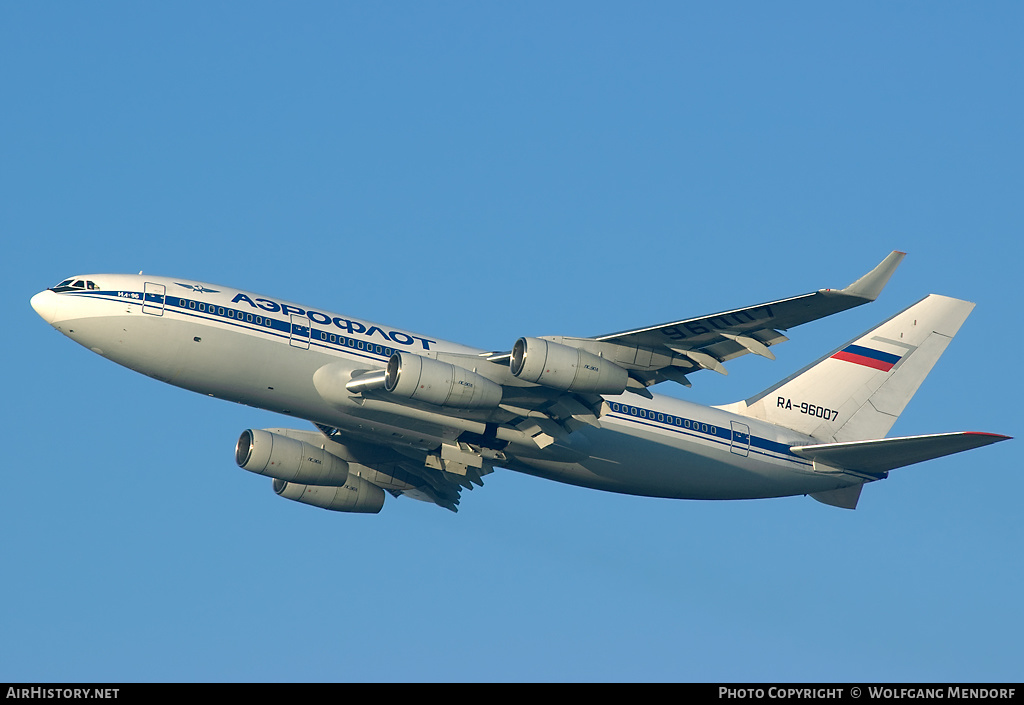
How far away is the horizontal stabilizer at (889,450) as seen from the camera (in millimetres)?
41375

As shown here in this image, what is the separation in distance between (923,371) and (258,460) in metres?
27.6

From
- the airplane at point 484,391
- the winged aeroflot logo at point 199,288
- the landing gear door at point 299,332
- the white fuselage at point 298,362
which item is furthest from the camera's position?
the winged aeroflot logo at point 199,288

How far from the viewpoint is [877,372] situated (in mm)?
50562

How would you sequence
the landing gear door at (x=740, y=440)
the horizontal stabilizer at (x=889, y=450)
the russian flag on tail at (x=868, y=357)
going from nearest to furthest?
the horizontal stabilizer at (x=889, y=450), the landing gear door at (x=740, y=440), the russian flag on tail at (x=868, y=357)

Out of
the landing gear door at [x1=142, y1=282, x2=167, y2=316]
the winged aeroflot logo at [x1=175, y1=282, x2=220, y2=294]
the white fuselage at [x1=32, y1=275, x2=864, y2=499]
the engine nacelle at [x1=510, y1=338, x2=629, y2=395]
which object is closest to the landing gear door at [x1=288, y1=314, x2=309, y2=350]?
the white fuselage at [x1=32, y1=275, x2=864, y2=499]

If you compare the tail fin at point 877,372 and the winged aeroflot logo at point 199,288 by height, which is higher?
the tail fin at point 877,372

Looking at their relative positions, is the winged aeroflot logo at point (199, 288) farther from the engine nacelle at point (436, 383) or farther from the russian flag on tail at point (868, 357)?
the russian flag on tail at point (868, 357)

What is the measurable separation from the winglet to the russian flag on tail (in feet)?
55.9

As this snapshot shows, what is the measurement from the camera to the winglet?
3319 cm

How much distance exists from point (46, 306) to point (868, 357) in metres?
32.4

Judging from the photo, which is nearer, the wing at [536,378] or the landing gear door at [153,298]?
the wing at [536,378]

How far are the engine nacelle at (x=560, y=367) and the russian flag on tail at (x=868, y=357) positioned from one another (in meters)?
15.8

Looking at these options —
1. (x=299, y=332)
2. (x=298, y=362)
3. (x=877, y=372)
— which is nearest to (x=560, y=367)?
(x=298, y=362)

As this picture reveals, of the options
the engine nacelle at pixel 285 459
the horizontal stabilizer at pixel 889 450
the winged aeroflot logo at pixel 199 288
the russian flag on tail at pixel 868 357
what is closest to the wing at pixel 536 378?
the winged aeroflot logo at pixel 199 288
